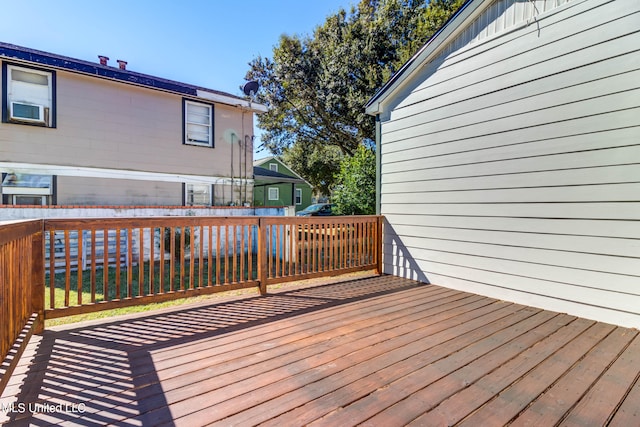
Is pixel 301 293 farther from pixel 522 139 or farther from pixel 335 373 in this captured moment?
pixel 522 139

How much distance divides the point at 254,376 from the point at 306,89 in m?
11.1

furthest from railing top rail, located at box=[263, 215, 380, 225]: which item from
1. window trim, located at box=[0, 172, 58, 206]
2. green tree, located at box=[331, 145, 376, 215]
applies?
window trim, located at box=[0, 172, 58, 206]

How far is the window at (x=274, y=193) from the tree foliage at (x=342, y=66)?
4613mm

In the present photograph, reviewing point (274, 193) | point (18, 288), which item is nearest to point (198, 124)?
point (18, 288)

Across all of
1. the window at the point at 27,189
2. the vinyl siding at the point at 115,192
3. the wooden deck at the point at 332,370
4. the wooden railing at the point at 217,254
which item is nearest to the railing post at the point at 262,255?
the wooden railing at the point at 217,254

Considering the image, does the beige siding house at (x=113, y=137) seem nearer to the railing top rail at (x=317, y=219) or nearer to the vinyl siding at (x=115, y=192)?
the vinyl siding at (x=115, y=192)

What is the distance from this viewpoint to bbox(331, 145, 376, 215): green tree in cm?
666

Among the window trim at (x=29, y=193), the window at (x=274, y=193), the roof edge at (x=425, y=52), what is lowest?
the window trim at (x=29, y=193)

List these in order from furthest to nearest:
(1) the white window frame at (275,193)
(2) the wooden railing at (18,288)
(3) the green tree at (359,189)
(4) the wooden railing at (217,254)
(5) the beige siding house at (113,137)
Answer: (1) the white window frame at (275,193) → (3) the green tree at (359,189) → (5) the beige siding house at (113,137) → (4) the wooden railing at (217,254) → (2) the wooden railing at (18,288)

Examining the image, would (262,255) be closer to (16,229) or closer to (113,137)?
(16,229)

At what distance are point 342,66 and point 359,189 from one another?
5.67m

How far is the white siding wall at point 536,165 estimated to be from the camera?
2738 millimetres

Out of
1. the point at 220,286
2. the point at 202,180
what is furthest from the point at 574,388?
the point at 202,180

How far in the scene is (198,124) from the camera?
26.5 feet
